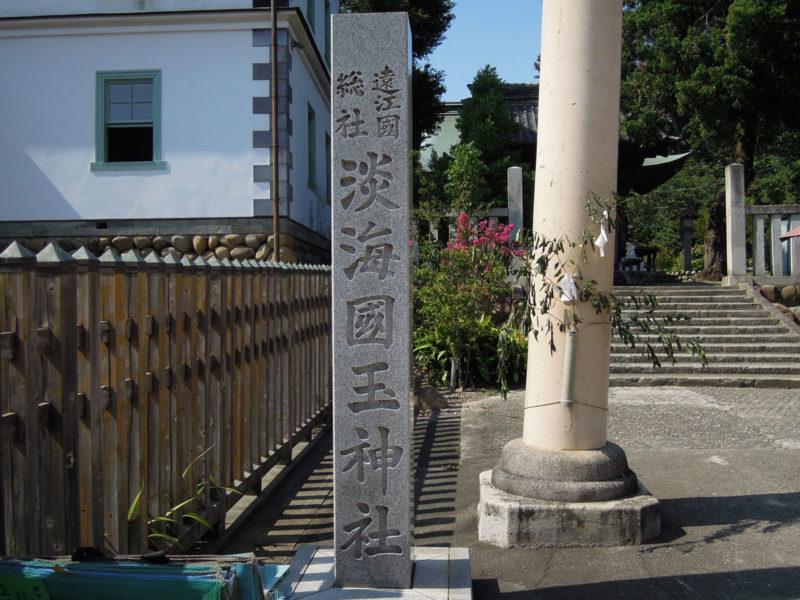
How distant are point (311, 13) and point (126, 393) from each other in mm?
12607

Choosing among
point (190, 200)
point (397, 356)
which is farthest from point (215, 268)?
point (190, 200)

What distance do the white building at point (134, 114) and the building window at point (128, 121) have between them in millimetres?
23

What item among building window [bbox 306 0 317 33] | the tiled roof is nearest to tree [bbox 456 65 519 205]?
the tiled roof

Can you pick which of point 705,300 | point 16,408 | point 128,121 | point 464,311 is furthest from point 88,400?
point 705,300

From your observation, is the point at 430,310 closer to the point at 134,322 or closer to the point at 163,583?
the point at 134,322

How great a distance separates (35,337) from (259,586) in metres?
1.26

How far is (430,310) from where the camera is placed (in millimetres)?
9789

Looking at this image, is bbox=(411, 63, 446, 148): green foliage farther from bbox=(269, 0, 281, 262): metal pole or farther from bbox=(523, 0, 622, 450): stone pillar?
bbox=(523, 0, 622, 450): stone pillar

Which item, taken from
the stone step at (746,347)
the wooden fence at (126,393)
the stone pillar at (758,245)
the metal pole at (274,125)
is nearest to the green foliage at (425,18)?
the metal pole at (274,125)

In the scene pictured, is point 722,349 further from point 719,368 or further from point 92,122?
point 92,122

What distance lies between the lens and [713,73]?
1578 centimetres

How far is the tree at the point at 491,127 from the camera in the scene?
17266 millimetres

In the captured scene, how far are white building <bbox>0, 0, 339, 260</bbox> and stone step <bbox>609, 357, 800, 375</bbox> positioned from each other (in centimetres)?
573

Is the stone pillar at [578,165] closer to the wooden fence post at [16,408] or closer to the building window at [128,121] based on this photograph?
the wooden fence post at [16,408]
